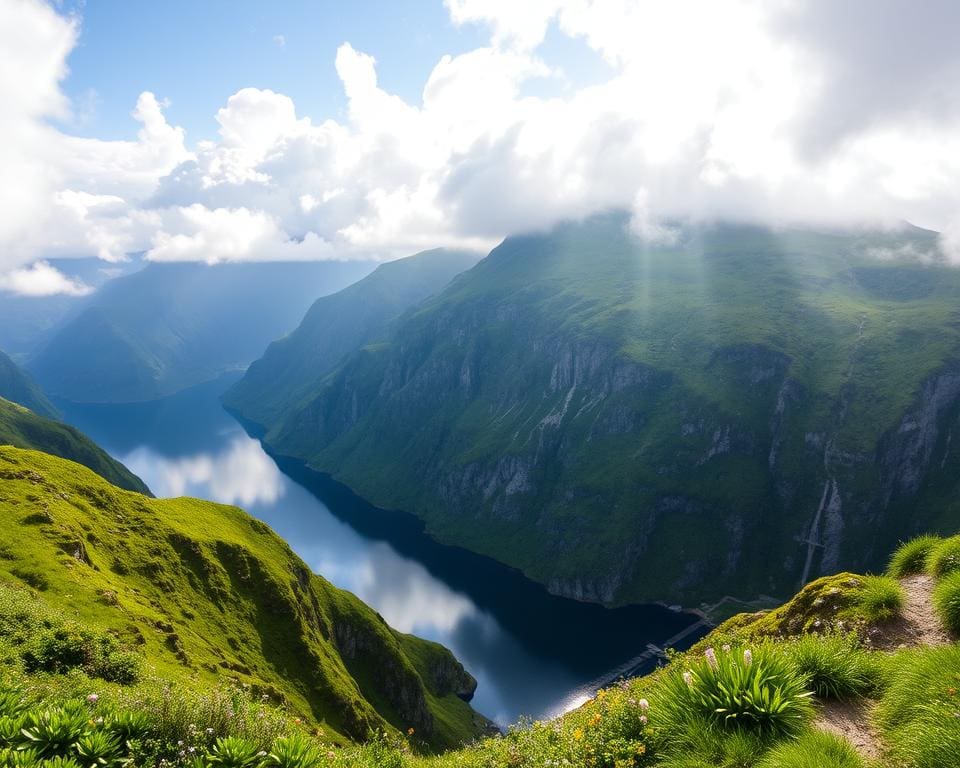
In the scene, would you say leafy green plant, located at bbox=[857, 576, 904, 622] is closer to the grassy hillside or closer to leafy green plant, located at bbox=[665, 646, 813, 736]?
the grassy hillside

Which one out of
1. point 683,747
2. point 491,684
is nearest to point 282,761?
point 683,747

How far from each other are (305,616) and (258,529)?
20822 millimetres

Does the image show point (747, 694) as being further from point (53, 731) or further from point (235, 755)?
point (53, 731)

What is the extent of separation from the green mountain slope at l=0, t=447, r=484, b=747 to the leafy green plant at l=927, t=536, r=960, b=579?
44357 millimetres

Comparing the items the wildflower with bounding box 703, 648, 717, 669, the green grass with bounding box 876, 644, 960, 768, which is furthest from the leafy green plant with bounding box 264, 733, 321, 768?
the green grass with bounding box 876, 644, 960, 768

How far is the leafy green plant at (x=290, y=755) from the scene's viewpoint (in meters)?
11.9

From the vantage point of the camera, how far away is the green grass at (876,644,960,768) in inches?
351

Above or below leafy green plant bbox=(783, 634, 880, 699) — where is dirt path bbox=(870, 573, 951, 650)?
above

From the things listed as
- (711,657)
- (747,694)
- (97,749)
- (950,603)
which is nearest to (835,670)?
(711,657)

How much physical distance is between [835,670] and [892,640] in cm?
554

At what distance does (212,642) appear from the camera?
213 ft

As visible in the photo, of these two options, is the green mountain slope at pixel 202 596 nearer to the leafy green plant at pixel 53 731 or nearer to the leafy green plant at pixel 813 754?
the leafy green plant at pixel 53 731

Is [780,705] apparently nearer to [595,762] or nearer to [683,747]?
[683,747]

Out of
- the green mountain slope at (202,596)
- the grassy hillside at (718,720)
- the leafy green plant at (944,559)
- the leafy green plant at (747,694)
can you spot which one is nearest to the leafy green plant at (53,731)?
the grassy hillside at (718,720)
